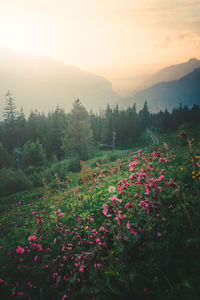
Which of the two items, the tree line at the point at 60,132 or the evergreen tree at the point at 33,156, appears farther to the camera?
the evergreen tree at the point at 33,156

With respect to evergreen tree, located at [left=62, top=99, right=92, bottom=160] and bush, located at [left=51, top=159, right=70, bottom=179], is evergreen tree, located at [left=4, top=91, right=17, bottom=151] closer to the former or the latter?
evergreen tree, located at [left=62, top=99, right=92, bottom=160]

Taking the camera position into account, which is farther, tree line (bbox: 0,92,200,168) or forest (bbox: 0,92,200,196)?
tree line (bbox: 0,92,200,168)

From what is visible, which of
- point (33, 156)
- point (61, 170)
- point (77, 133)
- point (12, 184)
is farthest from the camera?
point (33, 156)

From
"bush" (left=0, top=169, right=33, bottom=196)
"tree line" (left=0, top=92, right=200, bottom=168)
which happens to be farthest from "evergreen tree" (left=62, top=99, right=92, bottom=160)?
"bush" (left=0, top=169, right=33, bottom=196)

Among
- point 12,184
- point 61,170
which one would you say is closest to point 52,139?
point 61,170

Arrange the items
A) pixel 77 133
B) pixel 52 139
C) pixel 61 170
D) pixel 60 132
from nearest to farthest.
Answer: pixel 61 170
pixel 77 133
pixel 52 139
pixel 60 132

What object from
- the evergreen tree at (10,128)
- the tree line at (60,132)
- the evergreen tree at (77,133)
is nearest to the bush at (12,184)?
the tree line at (60,132)

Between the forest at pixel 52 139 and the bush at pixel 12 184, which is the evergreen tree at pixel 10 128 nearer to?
the forest at pixel 52 139

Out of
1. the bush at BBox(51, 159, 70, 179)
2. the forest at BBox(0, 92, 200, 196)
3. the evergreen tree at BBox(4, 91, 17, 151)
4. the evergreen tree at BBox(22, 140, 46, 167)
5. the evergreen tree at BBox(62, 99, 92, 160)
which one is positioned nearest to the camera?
the bush at BBox(51, 159, 70, 179)

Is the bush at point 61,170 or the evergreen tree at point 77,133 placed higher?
the evergreen tree at point 77,133

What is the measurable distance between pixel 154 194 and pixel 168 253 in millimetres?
1119

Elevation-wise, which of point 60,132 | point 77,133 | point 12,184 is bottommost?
point 12,184

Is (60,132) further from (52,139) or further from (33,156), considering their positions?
(33,156)

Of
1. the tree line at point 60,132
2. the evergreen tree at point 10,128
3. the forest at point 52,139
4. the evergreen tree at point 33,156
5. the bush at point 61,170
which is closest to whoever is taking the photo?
the bush at point 61,170
